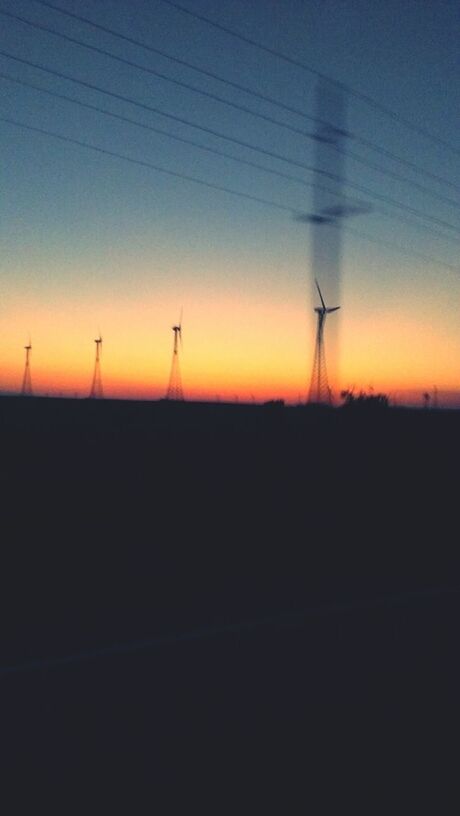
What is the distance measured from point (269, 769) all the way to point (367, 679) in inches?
85.8

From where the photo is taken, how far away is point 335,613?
33.5 ft

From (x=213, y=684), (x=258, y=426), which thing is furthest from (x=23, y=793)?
(x=258, y=426)

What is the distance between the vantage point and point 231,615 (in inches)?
496

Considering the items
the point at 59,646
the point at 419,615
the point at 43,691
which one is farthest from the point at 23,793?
the point at 419,615

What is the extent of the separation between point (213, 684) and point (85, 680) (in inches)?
41.5

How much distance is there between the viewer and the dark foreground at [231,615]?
6.40 m

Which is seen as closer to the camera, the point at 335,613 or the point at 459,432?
the point at 335,613

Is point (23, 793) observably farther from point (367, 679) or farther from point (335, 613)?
point (335, 613)

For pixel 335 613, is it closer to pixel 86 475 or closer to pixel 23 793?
pixel 23 793

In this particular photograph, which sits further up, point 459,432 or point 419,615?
point 459,432

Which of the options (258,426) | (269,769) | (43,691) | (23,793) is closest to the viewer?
(23,793)

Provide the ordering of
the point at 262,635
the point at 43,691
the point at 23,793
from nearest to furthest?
1. the point at 23,793
2. the point at 43,691
3. the point at 262,635

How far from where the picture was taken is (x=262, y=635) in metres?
9.10

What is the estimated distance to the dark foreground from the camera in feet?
21.0
